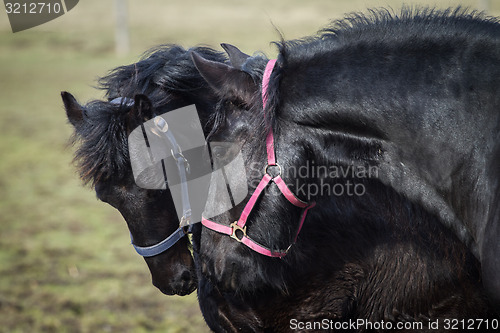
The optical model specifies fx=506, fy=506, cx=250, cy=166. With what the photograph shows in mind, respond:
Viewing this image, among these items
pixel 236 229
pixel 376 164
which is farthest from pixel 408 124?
pixel 236 229

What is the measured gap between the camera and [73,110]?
2.76 m

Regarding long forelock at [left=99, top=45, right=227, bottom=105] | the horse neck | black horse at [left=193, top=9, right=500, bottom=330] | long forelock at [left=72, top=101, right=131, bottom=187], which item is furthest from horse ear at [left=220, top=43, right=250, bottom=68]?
long forelock at [left=72, top=101, right=131, bottom=187]

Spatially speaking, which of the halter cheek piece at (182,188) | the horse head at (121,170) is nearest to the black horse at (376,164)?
the halter cheek piece at (182,188)

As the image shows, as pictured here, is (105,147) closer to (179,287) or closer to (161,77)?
(161,77)

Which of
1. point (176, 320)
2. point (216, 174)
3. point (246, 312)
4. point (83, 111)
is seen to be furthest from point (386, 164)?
point (176, 320)

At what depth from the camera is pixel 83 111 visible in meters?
2.71

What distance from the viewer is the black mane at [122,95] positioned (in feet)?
8.49

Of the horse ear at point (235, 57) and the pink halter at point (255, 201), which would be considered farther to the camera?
the horse ear at point (235, 57)

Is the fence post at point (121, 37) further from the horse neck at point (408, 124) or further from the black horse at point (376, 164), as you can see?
the horse neck at point (408, 124)

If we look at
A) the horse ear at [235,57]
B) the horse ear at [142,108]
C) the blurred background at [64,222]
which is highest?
the horse ear at [235,57]

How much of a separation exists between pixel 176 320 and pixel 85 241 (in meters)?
2.55

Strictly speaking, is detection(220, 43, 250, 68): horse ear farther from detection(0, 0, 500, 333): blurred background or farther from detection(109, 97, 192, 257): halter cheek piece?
detection(109, 97, 192, 257): halter cheek piece

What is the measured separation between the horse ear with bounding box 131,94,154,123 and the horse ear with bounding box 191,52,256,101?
375mm

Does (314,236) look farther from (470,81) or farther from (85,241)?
(85,241)
